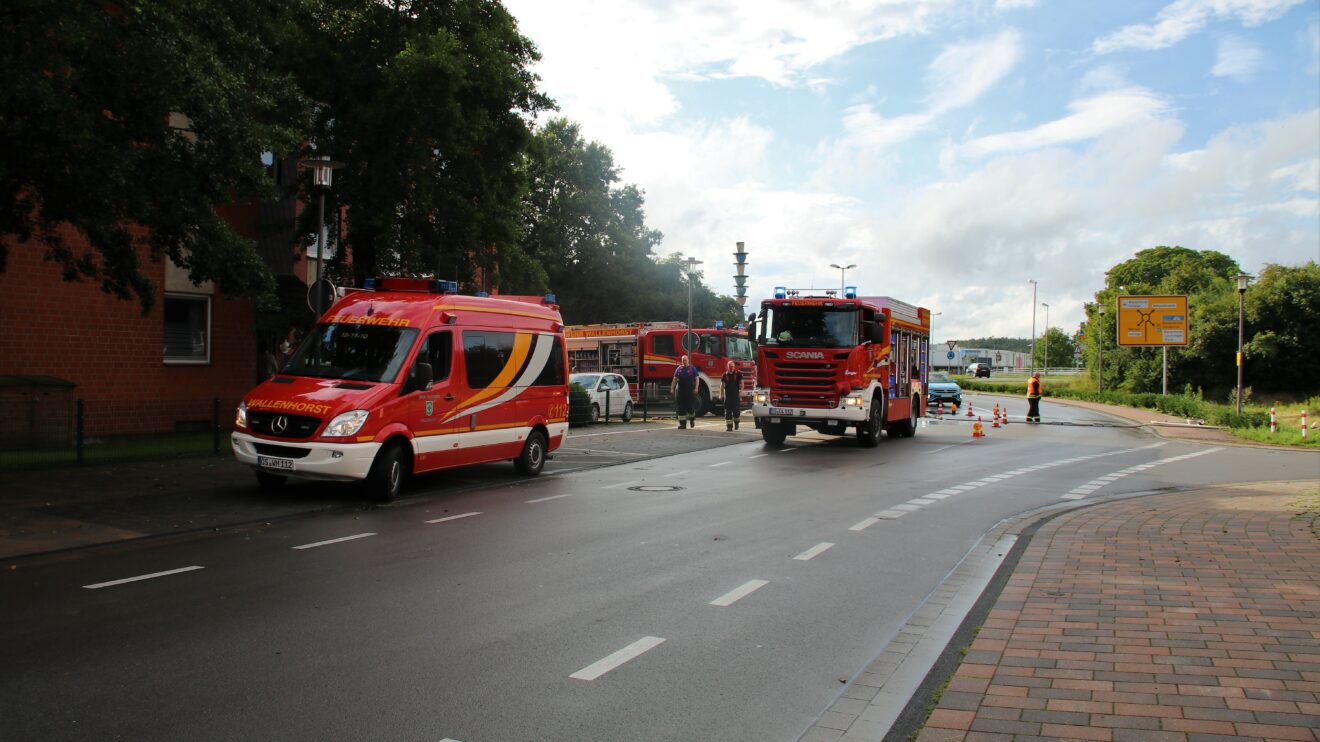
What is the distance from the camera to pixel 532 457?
49.2 ft

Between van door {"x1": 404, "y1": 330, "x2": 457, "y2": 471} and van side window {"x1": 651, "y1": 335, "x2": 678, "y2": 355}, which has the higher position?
van side window {"x1": 651, "y1": 335, "x2": 678, "y2": 355}

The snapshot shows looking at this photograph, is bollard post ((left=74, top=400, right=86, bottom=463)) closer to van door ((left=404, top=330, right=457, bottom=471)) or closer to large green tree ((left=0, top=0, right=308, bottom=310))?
large green tree ((left=0, top=0, right=308, bottom=310))

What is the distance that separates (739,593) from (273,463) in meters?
6.64

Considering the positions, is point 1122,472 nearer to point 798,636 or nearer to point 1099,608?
point 1099,608

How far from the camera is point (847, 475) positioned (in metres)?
15.5

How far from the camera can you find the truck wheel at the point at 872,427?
20484 millimetres

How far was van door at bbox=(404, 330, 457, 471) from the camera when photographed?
481 inches

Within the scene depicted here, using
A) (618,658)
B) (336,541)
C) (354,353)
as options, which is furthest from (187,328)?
(618,658)

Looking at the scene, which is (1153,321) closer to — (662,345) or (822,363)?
(662,345)

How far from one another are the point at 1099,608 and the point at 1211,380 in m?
52.7

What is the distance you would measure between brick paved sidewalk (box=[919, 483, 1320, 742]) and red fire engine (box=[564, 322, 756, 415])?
2412 centimetres

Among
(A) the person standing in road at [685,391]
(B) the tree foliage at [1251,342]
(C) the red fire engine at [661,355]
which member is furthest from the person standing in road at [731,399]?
(B) the tree foliage at [1251,342]

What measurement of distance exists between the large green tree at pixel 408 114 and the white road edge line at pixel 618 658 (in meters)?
14.8

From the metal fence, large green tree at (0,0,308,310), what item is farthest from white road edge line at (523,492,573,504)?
the metal fence
